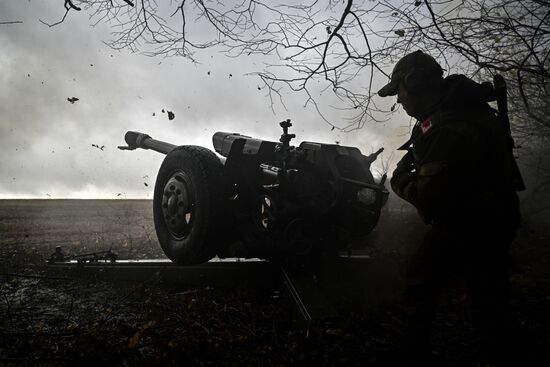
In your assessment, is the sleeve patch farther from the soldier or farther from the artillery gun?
the artillery gun

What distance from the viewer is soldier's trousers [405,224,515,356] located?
226 centimetres

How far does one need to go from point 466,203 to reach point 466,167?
225mm

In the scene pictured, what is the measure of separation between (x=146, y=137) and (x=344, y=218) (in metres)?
4.63

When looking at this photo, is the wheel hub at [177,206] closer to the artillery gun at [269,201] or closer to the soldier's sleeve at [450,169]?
the artillery gun at [269,201]

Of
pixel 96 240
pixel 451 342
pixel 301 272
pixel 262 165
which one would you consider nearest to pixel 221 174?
pixel 262 165

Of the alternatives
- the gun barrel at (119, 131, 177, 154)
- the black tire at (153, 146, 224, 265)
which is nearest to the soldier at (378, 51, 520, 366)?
the black tire at (153, 146, 224, 265)

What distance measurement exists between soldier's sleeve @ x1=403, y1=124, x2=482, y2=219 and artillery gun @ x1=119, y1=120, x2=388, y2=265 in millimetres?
1042

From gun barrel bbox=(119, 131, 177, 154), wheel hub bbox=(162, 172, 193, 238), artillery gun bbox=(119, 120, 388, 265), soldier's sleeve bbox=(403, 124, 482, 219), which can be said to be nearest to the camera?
soldier's sleeve bbox=(403, 124, 482, 219)

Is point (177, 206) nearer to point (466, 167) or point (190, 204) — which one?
point (190, 204)

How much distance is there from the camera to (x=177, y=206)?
4.09 metres

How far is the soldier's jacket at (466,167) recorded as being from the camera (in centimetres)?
224

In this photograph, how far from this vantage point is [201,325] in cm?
306

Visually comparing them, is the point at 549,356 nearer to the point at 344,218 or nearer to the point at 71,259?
the point at 344,218

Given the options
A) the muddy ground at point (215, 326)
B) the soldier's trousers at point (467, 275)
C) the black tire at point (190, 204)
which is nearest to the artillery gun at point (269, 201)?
the black tire at point (190, 204)
